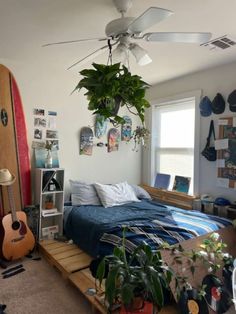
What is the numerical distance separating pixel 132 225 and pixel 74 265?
71 centimetres

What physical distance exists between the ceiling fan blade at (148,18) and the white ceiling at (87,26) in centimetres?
29

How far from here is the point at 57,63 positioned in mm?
3041

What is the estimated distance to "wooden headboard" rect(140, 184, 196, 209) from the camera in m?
3.42

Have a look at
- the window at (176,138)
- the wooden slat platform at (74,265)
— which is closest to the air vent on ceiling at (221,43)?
the window at (176,138)

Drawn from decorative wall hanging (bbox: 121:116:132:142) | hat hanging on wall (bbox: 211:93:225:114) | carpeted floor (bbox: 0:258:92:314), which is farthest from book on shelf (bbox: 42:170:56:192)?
hat hanging on wall (bbox: 211:93:225:114)

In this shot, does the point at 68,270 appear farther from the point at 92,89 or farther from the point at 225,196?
the point at 225,196

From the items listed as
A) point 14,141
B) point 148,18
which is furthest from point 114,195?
point 148,18

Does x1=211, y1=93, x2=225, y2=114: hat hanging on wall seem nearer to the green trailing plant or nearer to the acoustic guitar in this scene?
the green trailing plant

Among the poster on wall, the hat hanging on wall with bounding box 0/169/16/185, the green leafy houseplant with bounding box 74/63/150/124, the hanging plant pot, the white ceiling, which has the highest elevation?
the white ceiling

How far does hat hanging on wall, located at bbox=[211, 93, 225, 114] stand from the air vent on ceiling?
2.21 ft

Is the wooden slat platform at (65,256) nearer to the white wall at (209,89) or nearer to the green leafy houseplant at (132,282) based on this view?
the green leafy houseplant at (132,282)

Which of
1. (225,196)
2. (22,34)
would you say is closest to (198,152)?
(225,196)

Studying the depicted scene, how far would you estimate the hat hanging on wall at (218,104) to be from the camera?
3.08 m

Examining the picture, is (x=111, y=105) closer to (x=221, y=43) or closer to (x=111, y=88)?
(x=111, y=88)
